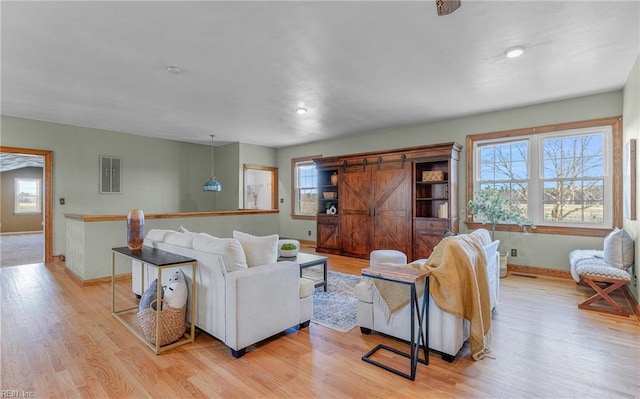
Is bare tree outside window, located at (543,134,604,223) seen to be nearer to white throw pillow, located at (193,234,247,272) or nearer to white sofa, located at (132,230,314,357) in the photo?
white sofa, located at (132,230,314,357)

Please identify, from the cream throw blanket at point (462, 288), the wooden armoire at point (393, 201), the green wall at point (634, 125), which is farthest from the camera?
the wooden armoire at point (393, 201)

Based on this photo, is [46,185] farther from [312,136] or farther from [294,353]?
[294,353]

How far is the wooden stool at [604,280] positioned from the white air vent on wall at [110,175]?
822cm

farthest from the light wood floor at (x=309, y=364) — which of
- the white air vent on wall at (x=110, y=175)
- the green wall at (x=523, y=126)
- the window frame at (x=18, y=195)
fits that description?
A: the window frame at (x=18, y=195)

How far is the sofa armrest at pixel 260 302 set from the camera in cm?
240

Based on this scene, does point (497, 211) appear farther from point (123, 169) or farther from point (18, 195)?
point (18, 195)

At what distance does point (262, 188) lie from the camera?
9.31 metres

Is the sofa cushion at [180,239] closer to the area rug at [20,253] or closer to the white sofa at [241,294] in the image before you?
the white sofa at [241,294]

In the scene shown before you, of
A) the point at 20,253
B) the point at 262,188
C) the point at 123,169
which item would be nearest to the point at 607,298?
the point at 262,188

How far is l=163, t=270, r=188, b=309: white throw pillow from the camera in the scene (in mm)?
2654

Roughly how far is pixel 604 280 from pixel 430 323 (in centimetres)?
237

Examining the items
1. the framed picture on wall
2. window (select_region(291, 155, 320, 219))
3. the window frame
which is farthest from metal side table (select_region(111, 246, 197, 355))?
the window frame

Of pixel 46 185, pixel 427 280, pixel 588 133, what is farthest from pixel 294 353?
pixel 46 185

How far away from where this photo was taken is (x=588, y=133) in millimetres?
4508
